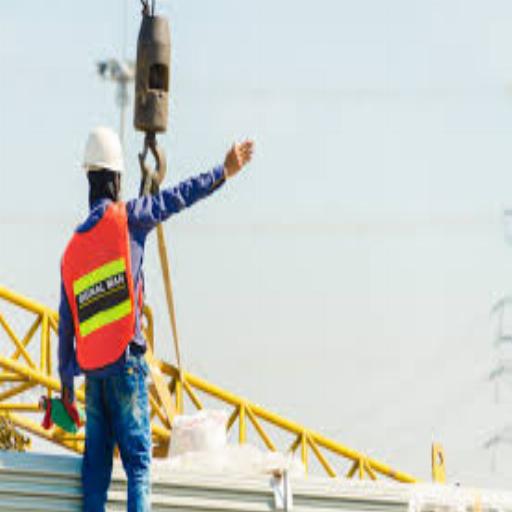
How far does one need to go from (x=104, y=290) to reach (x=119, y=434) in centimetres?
77

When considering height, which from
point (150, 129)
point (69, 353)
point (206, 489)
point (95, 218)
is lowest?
point (206, 489)

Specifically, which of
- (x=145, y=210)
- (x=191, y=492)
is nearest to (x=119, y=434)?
(x=191, y=492)

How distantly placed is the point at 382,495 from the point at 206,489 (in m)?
0.98

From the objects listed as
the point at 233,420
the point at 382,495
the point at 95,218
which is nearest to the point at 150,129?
the point at 95,218

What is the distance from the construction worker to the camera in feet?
29.6

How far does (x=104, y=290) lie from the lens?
903cm

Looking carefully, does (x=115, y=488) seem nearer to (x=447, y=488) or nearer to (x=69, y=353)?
(x=69, y=353)

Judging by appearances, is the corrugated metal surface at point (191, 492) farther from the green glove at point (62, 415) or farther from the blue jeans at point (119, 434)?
the green glove at point (62, 415)

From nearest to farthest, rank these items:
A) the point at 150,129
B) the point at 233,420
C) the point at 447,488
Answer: the point at 447,488
the point at 150,129
the point at 233,420

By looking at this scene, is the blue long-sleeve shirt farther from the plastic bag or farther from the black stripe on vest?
the plastic bag

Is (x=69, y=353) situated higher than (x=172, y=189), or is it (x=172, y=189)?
(x=172, y=189)

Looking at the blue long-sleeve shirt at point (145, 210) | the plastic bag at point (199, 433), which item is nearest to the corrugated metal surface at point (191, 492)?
the blue long-sleeve shirt at point (145, 210)

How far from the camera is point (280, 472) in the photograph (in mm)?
9477

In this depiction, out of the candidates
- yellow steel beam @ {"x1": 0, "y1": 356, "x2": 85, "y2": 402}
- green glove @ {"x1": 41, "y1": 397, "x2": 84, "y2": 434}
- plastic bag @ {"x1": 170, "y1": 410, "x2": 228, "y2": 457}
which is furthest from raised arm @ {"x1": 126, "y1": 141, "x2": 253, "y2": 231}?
yellow steel beam @ {"x1": 0, "y1": 356, "x2": 85, "y2": 402}
